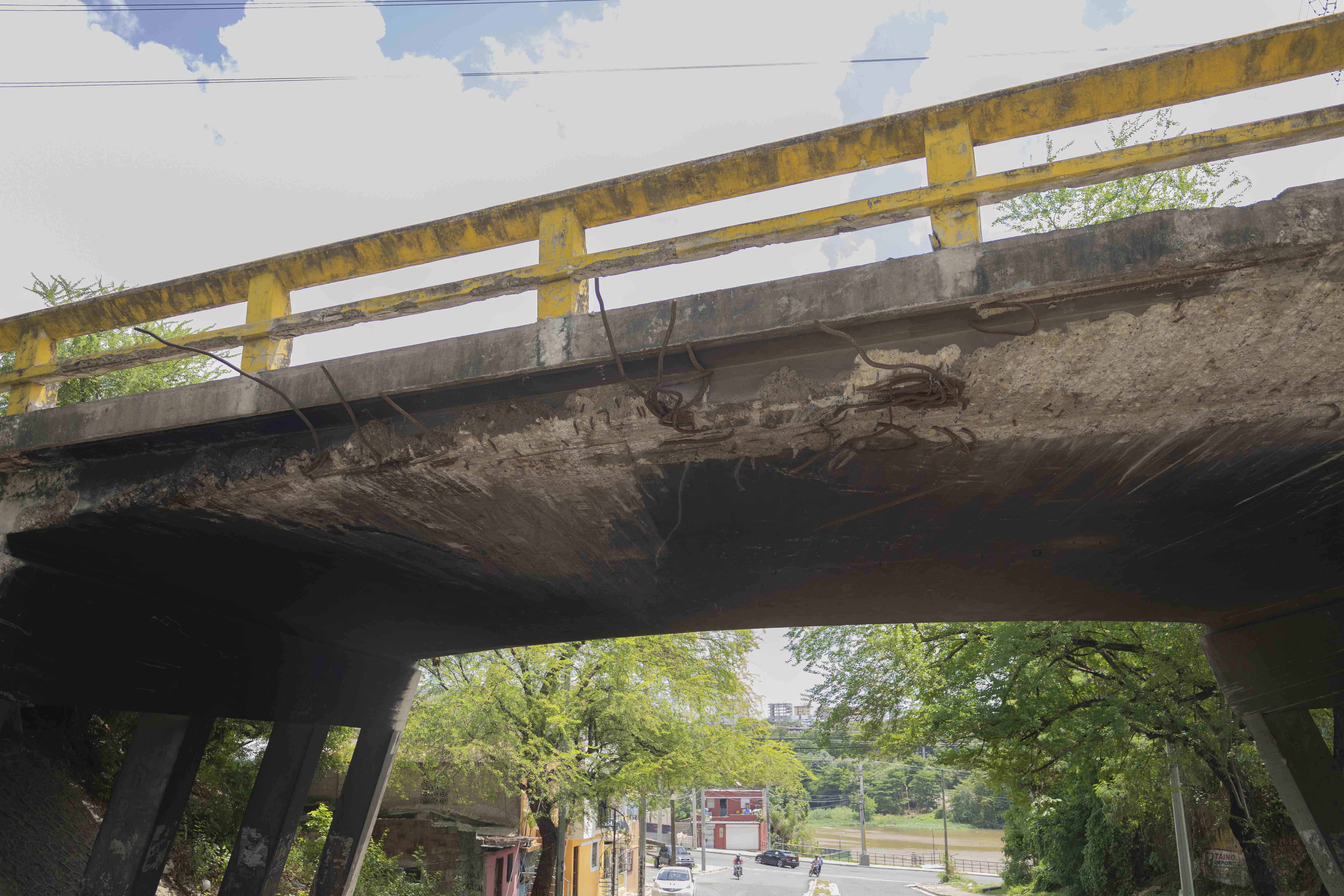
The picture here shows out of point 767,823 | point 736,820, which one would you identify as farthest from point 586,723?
point 736,820

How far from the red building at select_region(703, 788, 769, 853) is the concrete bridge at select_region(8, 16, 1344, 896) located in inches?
2764

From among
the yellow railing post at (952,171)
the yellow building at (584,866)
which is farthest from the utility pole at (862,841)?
the yellow railing post at (952,171)

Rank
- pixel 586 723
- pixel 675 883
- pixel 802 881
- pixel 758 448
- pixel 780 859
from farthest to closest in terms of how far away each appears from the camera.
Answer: pixel 780 859 → pixel 802 881 → pixel 675 883 → pixel 586 723 → pixel 758 448

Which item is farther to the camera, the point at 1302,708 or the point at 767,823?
the point at 767,823

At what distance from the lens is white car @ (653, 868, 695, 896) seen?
30125mm

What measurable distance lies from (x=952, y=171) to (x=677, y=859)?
48.9m

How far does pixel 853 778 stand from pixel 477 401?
97.0m

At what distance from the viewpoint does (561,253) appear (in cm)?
396

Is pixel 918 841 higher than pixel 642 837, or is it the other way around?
pixel 918 841

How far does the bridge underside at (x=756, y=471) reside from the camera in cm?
289

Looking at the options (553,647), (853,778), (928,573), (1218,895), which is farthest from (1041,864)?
(853,778)

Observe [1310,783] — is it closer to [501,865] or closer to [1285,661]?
[1285,661]

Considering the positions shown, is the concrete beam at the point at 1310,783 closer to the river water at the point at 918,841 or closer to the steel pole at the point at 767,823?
the steel pole at the point at 767,823

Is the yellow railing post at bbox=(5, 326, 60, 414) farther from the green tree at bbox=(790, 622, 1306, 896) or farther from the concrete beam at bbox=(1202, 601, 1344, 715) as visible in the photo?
the green tree at bbox=(790, 622, 1306, 896)
